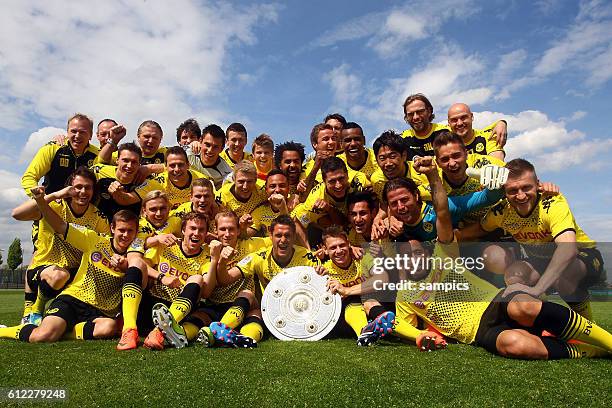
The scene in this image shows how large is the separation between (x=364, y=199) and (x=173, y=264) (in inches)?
92.8

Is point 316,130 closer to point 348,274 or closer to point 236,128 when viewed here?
point 236,128

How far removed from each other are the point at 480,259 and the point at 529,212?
0.67m

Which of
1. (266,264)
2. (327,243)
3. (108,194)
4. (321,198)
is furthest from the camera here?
(108,194)

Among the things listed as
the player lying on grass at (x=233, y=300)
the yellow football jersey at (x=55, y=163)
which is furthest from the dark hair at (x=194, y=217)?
the yellow football jersey at (x=55, y=163)

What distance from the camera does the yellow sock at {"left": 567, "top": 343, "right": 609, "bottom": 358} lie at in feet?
12.0

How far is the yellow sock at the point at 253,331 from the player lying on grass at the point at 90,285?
1453 millimetres

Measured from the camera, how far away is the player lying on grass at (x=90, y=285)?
4801 millimetres

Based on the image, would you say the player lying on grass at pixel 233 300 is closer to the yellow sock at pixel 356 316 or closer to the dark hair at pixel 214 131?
the yellow sock at pixel 356 316

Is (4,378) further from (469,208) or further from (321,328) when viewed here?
(469,208)

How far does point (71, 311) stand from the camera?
4.90m

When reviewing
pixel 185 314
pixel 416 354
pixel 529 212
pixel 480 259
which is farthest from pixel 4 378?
pixel 529 212

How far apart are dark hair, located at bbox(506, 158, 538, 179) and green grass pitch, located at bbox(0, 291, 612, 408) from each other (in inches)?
65.3

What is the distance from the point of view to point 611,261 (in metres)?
5.01

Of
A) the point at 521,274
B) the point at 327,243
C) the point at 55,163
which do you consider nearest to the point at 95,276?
the point at 55,163
